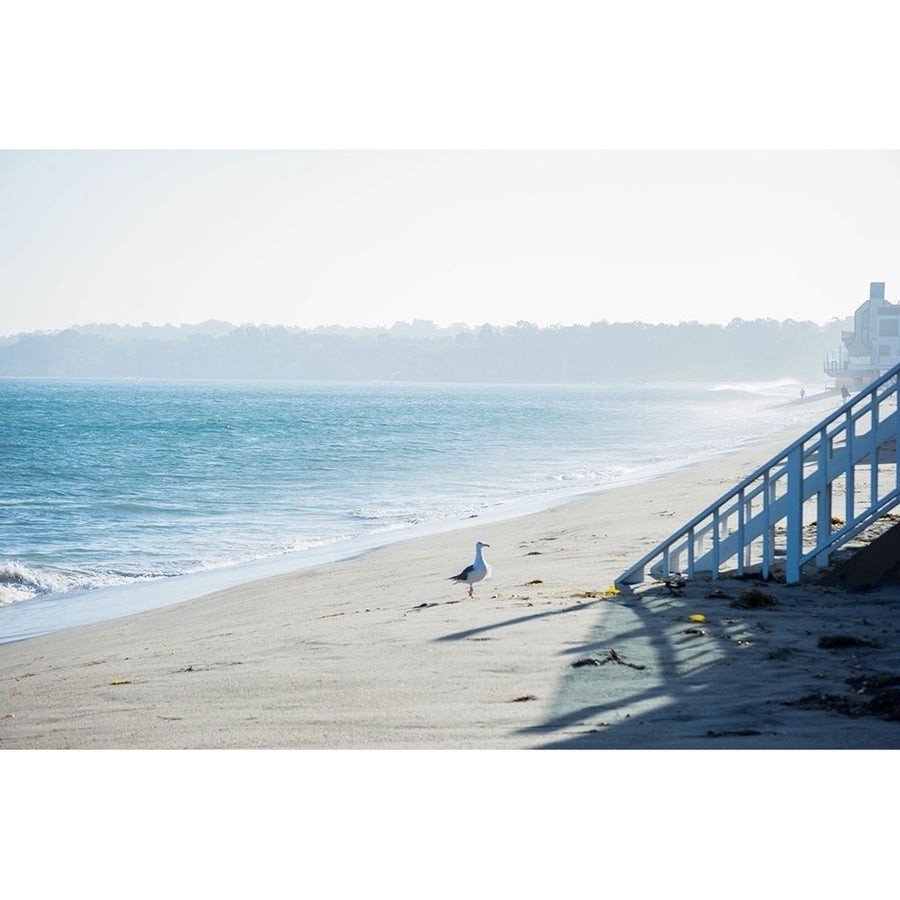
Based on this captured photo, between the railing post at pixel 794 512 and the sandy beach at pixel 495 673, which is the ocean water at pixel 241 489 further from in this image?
the railing post at pixel 794 512

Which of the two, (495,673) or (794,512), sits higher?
(794,512)

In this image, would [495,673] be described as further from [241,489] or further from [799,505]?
[241,489]

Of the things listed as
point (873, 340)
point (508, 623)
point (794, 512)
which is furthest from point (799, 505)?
point (873, 340)

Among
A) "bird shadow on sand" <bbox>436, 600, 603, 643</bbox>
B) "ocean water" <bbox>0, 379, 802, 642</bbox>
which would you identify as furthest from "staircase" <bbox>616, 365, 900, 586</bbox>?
"ocean water" <bbox>0, 379, 802, 642</bbox>

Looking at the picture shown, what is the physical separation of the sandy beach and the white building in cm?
6148

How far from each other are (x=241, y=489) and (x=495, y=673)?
78.4ft

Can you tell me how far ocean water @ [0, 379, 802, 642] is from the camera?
48.7 ft

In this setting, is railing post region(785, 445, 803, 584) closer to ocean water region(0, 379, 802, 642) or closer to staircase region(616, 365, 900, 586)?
staircase region(616, 365, 900, 586)

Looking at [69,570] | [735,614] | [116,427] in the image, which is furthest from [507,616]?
[116,427]

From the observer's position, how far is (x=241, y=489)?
94.7 feet

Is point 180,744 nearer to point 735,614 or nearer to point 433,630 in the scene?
point 433,630

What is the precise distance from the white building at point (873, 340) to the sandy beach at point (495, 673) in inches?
2420

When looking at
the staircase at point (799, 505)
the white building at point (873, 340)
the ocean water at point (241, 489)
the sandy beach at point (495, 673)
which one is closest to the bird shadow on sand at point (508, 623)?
the sandy beach at point (495, 673)

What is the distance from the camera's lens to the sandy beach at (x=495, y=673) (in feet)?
16.1
